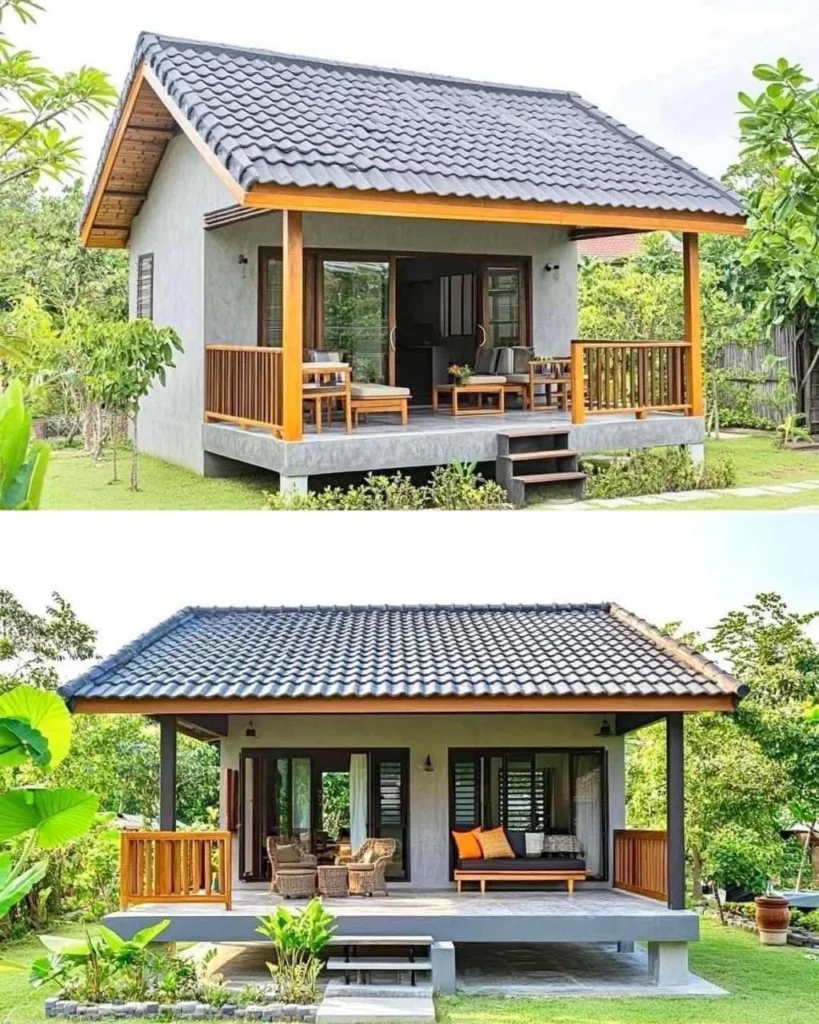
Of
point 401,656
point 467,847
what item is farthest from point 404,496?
point 467,847

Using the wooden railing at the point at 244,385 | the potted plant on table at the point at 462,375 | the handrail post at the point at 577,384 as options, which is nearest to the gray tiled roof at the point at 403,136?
the handrail post at the point at 577,384

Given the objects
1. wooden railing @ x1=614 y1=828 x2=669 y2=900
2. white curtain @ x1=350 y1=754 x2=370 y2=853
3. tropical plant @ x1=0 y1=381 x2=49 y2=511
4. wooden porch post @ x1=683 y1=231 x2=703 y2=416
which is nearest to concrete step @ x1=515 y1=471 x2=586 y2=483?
wooden porch post @ x1=683 y1=231 x2=703 y2=416

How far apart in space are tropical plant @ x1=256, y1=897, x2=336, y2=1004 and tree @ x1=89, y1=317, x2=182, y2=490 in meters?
2.96

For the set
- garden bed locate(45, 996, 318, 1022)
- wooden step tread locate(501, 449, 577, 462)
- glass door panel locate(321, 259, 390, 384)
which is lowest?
garden bed locate(45, 996, 318, 1022)

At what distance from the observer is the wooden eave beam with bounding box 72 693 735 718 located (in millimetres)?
8508

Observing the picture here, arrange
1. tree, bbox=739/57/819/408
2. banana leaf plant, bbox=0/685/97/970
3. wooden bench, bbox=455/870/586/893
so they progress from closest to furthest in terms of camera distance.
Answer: banana leaf plant, bbox=0/685/97/970 → tree, bbox=739/57/819/408 → wooden bench, bbox=455/870/586/893

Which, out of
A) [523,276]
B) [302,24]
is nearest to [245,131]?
[302,24]

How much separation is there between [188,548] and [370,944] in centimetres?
800

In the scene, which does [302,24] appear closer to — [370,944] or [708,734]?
[370,944]

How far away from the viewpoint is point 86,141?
8.93 meters

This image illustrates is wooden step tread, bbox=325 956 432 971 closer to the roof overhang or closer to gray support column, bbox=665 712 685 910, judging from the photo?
gray support column, bbox=665 712 685 910

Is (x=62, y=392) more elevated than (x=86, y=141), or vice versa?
(x=86, y=141)

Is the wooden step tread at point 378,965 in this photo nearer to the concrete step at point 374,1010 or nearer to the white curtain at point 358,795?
the concrete step at point 374,1010

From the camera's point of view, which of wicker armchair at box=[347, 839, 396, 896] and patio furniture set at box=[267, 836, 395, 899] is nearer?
patio furniture set at box=[267, 836, 395, 899]
